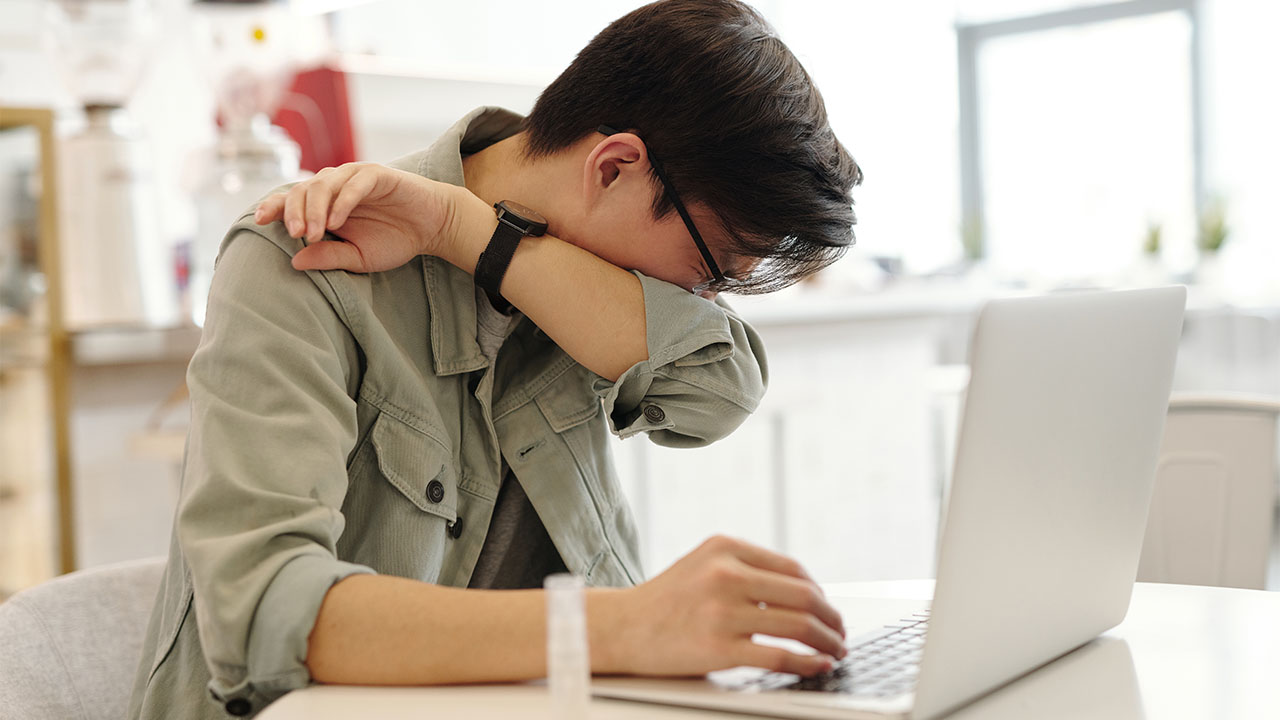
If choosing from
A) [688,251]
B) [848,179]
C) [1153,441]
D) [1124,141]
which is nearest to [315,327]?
[688,251]

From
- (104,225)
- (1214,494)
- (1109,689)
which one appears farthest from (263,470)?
(104,225)

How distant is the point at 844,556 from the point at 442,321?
205 centimetres

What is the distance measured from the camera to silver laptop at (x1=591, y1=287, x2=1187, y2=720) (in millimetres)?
589

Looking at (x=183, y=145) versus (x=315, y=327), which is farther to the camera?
(x=183, y=145)

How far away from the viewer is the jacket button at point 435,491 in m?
0.86

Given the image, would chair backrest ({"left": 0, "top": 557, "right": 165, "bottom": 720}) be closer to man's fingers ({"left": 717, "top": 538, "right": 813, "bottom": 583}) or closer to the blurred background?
man's fingers ({"left": 717, "top": 538, "right": 813, "bottom": 583})

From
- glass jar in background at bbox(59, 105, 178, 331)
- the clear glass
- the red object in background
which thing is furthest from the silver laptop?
the red object in background

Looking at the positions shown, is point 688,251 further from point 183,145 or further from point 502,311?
point 183,145

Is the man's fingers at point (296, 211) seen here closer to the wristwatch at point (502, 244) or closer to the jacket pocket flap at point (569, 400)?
the wristwatch at point (502, 244)

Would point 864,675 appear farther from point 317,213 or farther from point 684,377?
point 317,213

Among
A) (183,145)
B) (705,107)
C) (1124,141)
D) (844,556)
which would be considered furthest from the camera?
(1124,141)

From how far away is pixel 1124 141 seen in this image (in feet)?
18.7

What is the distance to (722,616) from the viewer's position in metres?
0.65

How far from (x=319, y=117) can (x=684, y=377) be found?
2.11m
